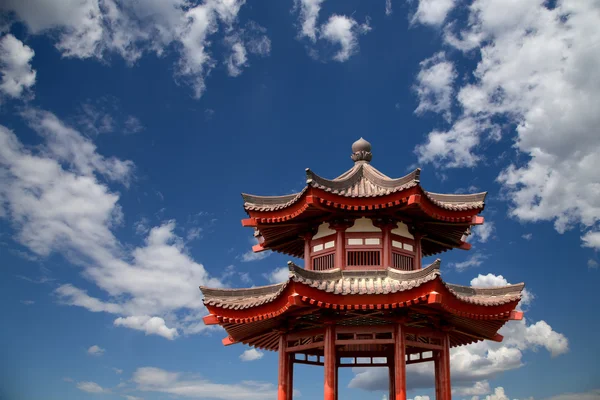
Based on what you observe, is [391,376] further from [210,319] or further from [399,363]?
[210,319]

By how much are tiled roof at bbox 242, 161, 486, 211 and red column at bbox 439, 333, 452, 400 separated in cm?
535

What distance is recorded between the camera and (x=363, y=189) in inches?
906

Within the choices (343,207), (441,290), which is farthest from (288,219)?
(441,290)

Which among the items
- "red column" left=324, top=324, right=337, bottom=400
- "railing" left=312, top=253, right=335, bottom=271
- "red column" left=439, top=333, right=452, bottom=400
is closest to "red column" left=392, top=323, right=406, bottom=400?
"red column" left=324, top=324, right=337, bottom=400

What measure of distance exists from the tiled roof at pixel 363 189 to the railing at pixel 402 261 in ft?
8.44

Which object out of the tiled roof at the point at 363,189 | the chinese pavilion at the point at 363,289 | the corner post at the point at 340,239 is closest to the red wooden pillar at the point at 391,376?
the chinese pavilion at the point at 363,289

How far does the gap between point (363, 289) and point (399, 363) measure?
289 cm

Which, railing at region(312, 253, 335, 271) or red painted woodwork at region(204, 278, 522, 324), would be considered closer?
red painted woodwork at region(204, 278, 522, 324)

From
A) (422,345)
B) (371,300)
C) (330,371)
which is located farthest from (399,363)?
(371,300)

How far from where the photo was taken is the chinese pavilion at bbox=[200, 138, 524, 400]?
777 inches

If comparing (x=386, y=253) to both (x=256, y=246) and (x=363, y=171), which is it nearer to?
(x=363, y=171)

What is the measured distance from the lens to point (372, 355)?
2589cm

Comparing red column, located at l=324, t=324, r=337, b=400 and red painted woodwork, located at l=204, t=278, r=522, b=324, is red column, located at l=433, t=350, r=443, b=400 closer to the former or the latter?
red painted woodwork, located at l=204, t=278, r=522, b=324

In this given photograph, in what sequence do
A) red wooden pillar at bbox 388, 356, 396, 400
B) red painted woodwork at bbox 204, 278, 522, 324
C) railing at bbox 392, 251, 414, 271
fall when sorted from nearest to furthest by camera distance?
red painted woodwork at bbox 204, 278, 522, 324
railing at bbox 392, 251, 414, 271
red wooden pillar at bbox 388, 356, 396, 400
